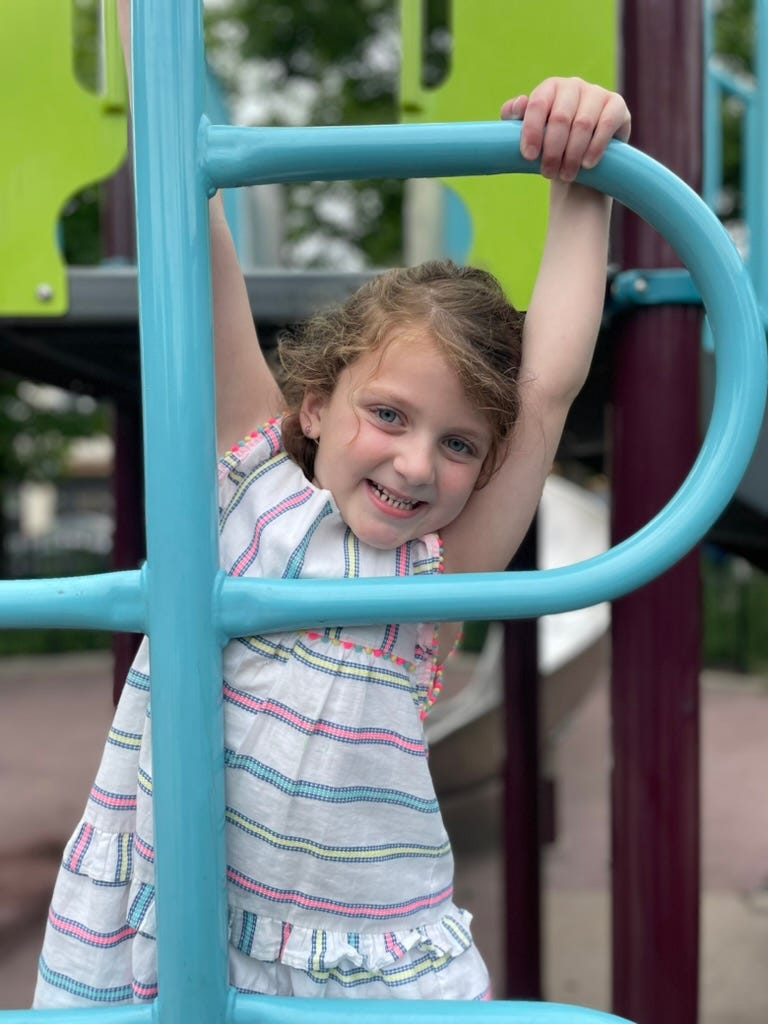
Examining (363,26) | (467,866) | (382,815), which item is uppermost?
(363,26)

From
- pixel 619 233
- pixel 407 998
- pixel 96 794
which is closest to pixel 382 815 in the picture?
pixel 407 998

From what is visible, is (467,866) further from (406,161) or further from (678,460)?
(406,161)

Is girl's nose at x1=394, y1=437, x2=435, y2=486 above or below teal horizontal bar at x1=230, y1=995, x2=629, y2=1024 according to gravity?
above

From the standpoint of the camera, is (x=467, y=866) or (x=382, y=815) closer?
(x=382, y=815)

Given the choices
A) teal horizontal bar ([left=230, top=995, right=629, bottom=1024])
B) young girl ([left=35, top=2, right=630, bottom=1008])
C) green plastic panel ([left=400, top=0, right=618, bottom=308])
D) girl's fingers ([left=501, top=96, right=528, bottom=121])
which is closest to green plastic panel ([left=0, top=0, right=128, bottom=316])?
green plastic panel ([left=400, top=0, right=618, bottom=308])

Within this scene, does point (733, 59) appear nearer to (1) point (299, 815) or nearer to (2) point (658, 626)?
(2) point (658, 626)

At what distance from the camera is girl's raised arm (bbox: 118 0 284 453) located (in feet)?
3.31

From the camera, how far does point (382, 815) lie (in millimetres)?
1012

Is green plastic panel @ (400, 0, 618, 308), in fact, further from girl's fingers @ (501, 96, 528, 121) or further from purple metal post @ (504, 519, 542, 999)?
purple metal post @ (504, 519, 542, 999)

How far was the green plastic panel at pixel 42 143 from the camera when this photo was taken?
5.24ft

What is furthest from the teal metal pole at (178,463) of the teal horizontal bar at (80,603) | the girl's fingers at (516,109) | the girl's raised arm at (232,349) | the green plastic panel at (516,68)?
the green plastic panel at (516,68)

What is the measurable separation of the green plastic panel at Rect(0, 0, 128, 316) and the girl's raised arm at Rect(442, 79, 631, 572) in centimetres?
82

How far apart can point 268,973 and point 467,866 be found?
10.2 feet

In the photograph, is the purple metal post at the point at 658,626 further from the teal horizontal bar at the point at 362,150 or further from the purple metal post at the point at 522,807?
the purple metal post at the point at 522,807
